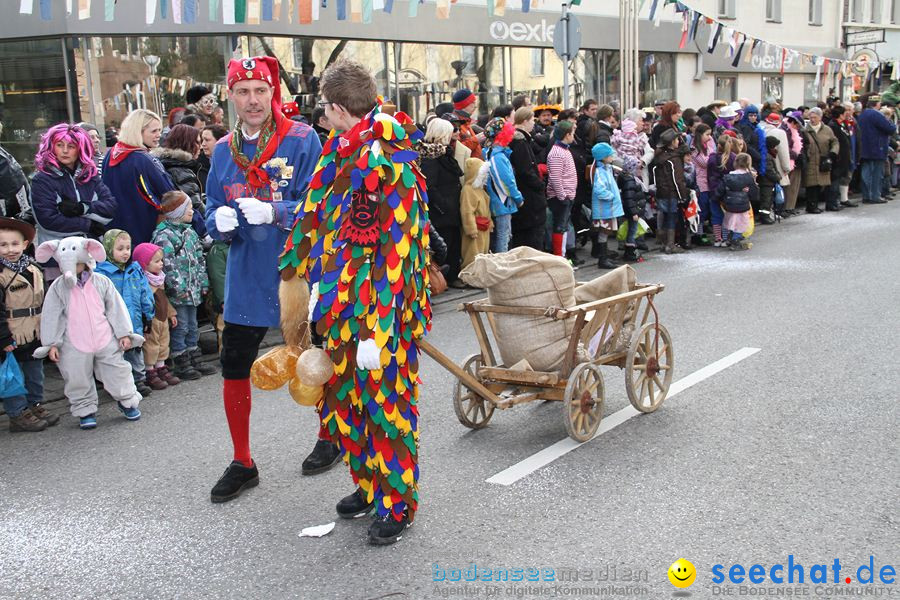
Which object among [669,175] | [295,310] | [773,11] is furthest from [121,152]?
[773,11]

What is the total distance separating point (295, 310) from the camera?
4285 mm

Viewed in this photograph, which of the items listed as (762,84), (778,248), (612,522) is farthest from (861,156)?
(612,522)

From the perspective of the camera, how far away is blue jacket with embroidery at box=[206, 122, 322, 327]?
4.62 m

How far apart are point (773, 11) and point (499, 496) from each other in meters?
28.5

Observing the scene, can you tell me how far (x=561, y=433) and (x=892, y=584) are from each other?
2.23m

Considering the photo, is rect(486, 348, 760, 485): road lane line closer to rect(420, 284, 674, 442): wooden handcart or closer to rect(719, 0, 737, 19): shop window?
rect(420, 284, 674, 442): wooden handcart

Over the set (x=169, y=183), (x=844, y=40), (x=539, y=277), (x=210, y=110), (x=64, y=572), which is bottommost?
(x=64, y=572)

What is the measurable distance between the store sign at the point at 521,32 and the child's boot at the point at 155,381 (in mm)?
13671

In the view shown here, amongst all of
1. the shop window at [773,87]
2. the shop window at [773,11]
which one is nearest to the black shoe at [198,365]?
the shop window at [773,87]

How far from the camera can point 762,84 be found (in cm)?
2930

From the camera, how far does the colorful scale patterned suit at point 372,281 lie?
12.9ft

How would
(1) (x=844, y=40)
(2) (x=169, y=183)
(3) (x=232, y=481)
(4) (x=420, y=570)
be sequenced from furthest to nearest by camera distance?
(1) (x=844, y=40)
(2) (x=169, y=183)
(3) (x=232, y=481)
(4) (x=420, y=570)

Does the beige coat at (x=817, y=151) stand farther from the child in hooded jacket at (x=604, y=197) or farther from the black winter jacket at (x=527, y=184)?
the black winter jacket at (x=527, y=184)

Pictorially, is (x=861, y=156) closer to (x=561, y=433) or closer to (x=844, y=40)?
(x=561, y=433)
